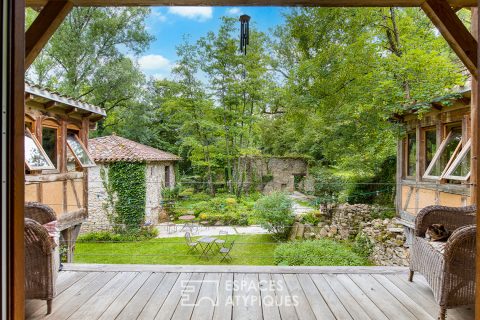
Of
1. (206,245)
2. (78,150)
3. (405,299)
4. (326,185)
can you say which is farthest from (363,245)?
(78,150)

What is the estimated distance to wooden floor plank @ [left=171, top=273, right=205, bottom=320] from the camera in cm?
187

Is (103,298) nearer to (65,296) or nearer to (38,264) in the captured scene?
(65,296)

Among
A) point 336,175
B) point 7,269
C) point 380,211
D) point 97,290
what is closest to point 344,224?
point 380,211

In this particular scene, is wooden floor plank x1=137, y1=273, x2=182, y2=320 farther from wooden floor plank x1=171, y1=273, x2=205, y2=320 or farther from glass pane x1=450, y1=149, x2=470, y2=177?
glass pane x1=450, y1=149, x2=470, y2=177

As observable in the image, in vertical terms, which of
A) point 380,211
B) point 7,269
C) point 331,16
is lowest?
point 380,211

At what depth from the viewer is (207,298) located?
2080 mm

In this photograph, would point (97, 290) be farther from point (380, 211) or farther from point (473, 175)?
point (380, 211)

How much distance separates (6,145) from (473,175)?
3.44 m

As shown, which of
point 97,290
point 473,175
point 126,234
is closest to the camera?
point 97,290

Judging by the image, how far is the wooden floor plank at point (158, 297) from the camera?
187 cm

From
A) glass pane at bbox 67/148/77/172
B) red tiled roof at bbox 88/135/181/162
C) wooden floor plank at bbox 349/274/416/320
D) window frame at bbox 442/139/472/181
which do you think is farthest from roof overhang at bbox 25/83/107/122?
window frame at bbox 442/139/472/181

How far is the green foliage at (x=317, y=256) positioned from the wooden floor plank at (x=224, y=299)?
348 centimetres

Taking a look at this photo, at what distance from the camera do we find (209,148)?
37.0 ft

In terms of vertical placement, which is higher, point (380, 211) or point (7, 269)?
A: point (7, 269)
